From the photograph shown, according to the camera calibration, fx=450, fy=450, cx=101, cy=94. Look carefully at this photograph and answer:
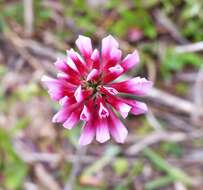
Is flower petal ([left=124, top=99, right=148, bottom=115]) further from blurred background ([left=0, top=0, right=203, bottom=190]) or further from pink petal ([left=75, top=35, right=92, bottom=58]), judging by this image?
blurred background ([left=0, top=0, right=203, bottom=190])

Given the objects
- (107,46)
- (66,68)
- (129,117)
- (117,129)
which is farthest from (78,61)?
(129,117)

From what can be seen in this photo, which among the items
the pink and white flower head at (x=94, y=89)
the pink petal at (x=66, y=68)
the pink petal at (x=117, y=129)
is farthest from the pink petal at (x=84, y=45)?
the pink petal at (x=117, y=129)

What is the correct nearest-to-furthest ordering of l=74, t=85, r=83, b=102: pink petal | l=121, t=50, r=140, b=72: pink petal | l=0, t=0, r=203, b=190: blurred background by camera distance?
l=74, t=85, r=83, b=102: pink petal < l=121, t=50, r=140, b=72: pink petal < l=0, t=0, r=203, b=190: blurred background

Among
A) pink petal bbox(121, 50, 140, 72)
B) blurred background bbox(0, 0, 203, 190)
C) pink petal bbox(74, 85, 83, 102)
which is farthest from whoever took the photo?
blurred background bbox(0, 0, 203, 190)

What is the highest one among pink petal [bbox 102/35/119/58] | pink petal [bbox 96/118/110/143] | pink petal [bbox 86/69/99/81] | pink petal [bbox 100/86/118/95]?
pink petal [bbox 102/35/119/58]

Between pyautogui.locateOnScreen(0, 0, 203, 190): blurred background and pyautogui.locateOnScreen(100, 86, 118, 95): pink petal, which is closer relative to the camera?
pyautogui.locateOnScreen(100, 86, 118, 95): pink petal

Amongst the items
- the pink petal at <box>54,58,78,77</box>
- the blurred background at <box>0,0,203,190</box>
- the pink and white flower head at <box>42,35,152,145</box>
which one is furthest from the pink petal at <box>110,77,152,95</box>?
the blurred background at <box>0,0,203,190</box>
